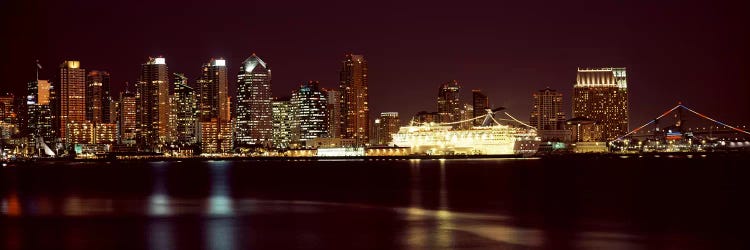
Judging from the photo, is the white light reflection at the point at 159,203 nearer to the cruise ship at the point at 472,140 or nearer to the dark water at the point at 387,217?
the dark water at the point at 387,217

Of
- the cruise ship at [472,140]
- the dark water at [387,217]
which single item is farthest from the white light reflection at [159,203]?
the cruise ship at [472,140]

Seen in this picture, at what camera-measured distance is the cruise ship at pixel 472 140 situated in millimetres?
141375

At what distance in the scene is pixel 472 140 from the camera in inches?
5605

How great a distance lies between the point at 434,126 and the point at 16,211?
11385 cm

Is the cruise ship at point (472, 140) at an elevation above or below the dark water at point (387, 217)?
above

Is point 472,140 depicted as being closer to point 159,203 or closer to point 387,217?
point 159,203

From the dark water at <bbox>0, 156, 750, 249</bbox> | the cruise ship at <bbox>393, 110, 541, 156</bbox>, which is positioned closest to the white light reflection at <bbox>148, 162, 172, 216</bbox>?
the dark water at <bbox>0, 156, 750, 249</bbox>

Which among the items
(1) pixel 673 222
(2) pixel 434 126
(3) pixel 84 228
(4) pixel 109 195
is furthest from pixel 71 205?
(2) pixel 434 126

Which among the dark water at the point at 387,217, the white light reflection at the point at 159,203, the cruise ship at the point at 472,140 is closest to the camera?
the dark water at the point at 387,217

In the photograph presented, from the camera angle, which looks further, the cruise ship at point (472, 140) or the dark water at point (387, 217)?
the cruise ship at point (472, 140)

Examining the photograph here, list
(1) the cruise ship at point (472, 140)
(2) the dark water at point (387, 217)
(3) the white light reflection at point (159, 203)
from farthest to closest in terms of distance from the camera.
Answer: (1) the cruise ship at point (472, 140)
(3) the white light reflection at point (159, 203)
(2) the dark water at point (387, 217)

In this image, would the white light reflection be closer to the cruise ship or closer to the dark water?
the dark water

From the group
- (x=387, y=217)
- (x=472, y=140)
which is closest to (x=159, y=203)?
(x=387, y=217)

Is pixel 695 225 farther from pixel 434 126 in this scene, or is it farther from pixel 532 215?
pixel 434 126
